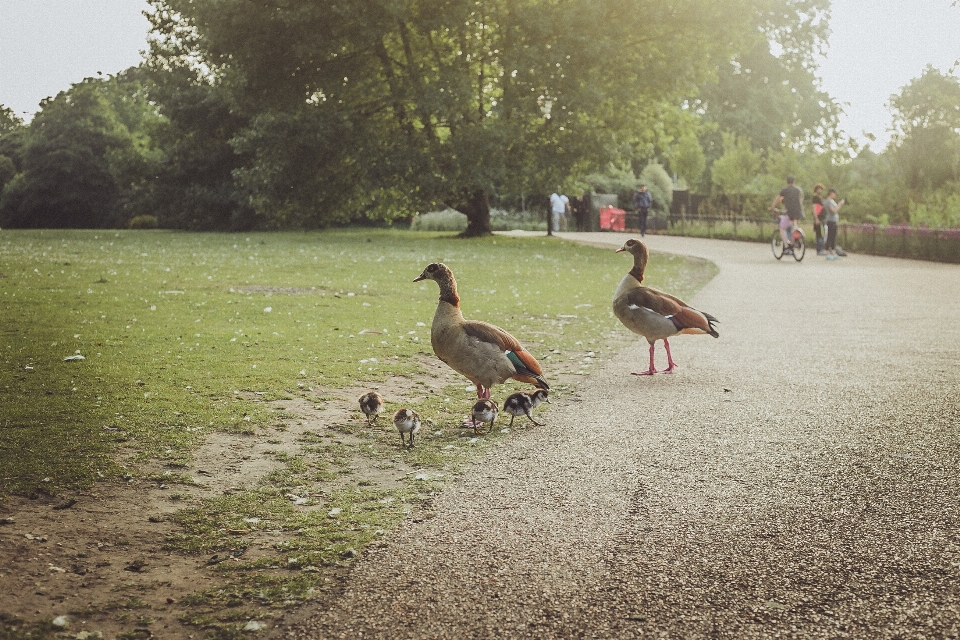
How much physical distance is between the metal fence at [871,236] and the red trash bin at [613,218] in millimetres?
7516

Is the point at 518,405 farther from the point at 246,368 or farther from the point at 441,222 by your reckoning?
the point at 441,222

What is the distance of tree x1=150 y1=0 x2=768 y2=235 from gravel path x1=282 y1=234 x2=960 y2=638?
2300cm

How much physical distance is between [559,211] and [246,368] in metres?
42.6

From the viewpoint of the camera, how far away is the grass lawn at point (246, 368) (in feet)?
17.2

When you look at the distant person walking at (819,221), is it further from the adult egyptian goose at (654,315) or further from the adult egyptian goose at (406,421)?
the adult egyptian goose at (406,421)

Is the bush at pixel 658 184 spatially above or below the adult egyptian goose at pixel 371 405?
above

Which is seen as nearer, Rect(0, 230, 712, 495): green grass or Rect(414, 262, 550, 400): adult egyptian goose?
Rect(0, 230, 712, 495): green grass

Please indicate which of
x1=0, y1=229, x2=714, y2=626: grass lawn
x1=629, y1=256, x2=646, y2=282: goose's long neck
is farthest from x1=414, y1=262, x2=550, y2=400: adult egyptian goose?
x1=629, y1=256, x2=646, y2=282: goose's long neck

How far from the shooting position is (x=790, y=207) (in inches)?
1080

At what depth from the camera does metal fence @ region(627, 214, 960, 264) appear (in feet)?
87.9

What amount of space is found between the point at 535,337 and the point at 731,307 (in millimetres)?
5052

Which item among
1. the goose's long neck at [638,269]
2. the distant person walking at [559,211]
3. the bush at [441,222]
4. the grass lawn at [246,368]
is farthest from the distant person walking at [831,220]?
the bush at [441,222]

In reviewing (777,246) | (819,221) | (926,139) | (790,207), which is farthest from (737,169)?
(790,207)

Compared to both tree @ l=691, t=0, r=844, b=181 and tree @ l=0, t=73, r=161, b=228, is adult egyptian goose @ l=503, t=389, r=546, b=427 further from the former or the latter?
→ tree @ l=691, t=0, r=844, b=181
